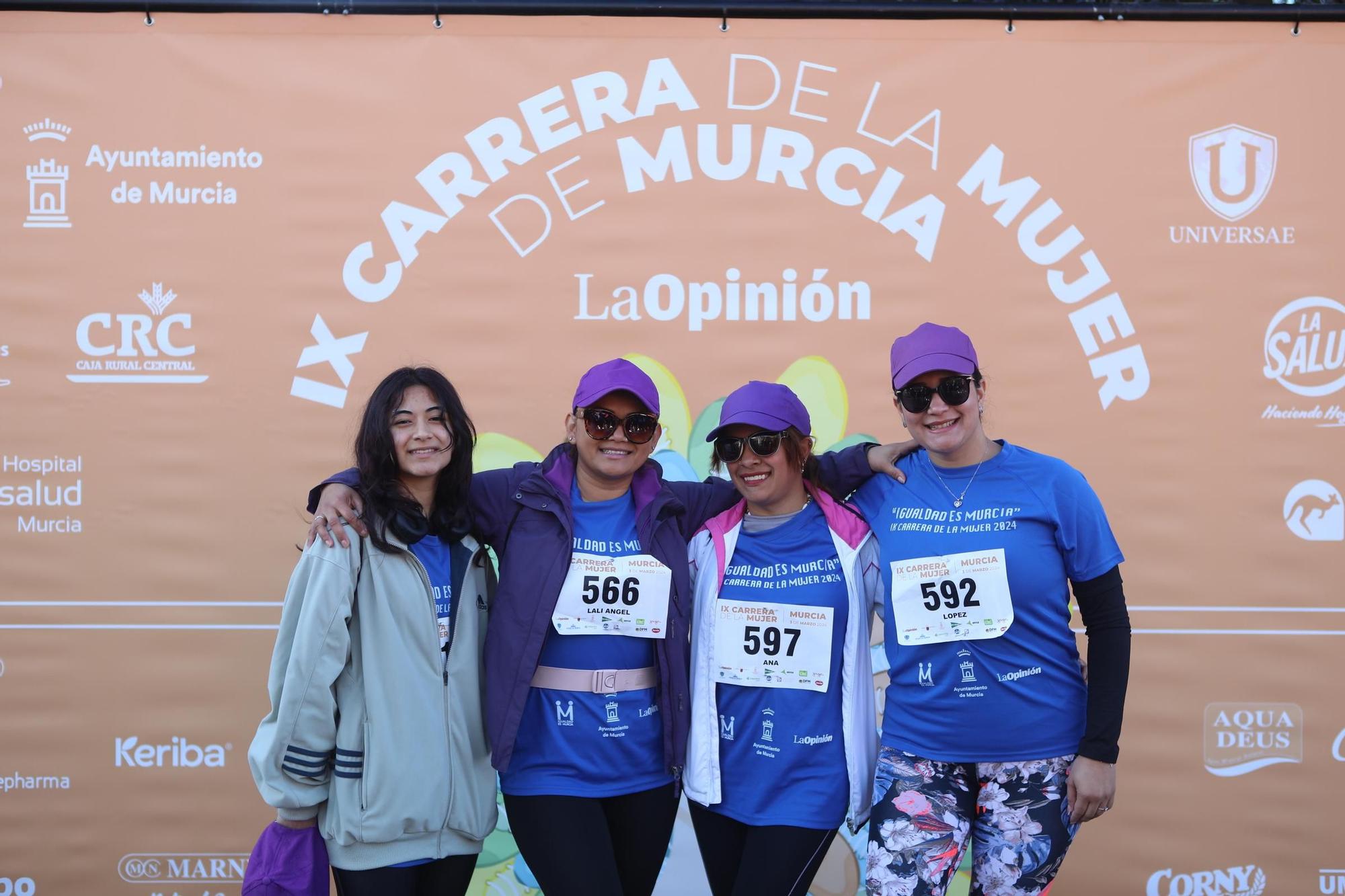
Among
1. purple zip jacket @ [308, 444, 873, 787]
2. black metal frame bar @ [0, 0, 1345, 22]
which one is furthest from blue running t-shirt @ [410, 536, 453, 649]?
black metal frame bar @ [0, 0, 1345, 22]

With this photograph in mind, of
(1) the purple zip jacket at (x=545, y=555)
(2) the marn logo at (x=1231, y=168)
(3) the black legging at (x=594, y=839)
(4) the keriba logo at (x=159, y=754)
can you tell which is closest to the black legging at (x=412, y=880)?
(3) the black legging at (x=594, y=839)

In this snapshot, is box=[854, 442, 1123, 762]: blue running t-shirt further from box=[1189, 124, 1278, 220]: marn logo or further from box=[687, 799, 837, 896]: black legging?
box=[1189, 124, 1278, 220]: marn logo

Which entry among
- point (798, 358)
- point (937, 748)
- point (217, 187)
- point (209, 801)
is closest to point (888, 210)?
point (798, 358)

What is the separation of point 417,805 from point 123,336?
7.52ft

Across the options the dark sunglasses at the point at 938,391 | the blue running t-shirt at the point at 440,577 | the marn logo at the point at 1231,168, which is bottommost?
the blue running t-shirt at the point at 440,577

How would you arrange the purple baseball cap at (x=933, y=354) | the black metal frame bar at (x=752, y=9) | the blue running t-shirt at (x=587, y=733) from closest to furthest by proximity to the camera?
the purple baseball cap at (x=933, y=354), the blue running t-shirt at (x=587, y=733), the black metal frame bar at (x=752, y=9)

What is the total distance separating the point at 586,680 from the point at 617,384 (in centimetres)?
72

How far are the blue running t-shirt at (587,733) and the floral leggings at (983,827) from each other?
A: 1.95 feet

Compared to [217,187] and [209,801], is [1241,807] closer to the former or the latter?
[209,801]

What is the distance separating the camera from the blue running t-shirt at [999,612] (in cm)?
216

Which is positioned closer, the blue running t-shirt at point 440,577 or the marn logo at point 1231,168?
the blue running t-shirt at point 440,577

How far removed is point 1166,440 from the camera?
3.50 metres

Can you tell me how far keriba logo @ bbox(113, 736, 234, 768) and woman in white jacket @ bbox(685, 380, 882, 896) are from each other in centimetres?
206

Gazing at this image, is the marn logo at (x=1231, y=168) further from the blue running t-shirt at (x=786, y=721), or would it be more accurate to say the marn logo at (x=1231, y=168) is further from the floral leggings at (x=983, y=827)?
the floral leggings at (x=983, y=827)
